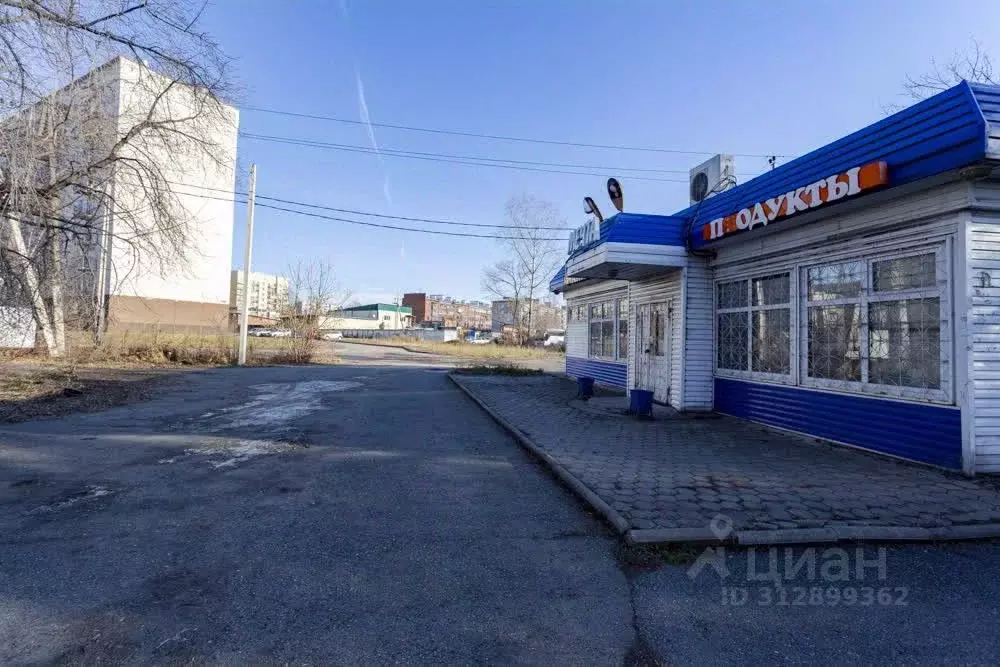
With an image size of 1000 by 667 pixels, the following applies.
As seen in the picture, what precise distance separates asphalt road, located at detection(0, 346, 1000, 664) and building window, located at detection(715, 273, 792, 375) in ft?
16.3

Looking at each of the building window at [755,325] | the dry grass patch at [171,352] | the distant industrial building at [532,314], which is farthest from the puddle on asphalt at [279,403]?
the distant industrial building at [532,314]

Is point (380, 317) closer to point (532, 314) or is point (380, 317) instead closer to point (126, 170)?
point (532, 314)

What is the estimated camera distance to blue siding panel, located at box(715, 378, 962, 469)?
601 centimetres

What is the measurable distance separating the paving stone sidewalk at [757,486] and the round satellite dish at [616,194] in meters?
4.99

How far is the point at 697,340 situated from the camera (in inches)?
412

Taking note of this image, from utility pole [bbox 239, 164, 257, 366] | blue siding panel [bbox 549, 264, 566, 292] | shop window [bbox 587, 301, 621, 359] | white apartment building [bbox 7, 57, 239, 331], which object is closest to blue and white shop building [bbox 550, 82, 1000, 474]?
shop window [bbox 587, 301, 621, 359]

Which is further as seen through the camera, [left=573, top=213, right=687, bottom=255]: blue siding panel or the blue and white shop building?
[left=573, top=213, right=687, bottom=255]: blue siding panel

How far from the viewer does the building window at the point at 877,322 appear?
6305 mm

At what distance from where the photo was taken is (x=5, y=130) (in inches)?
364

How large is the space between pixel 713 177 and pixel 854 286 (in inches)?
193

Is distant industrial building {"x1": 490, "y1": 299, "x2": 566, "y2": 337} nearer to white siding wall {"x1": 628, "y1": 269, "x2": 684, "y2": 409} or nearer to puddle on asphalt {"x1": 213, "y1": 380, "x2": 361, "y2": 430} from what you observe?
puddle on asphalt {"x1": 213, "y1": 380, "x2": 361, "y2": 430}

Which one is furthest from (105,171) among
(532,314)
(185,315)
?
(532,314)

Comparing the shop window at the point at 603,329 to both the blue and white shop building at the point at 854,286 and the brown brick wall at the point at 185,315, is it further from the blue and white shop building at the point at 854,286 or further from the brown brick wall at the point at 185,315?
the brown brick wall at the point at 185,315

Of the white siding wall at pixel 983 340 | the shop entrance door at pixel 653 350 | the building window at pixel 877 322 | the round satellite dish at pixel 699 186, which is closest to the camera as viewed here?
the white siding wall at pixel 983 340
